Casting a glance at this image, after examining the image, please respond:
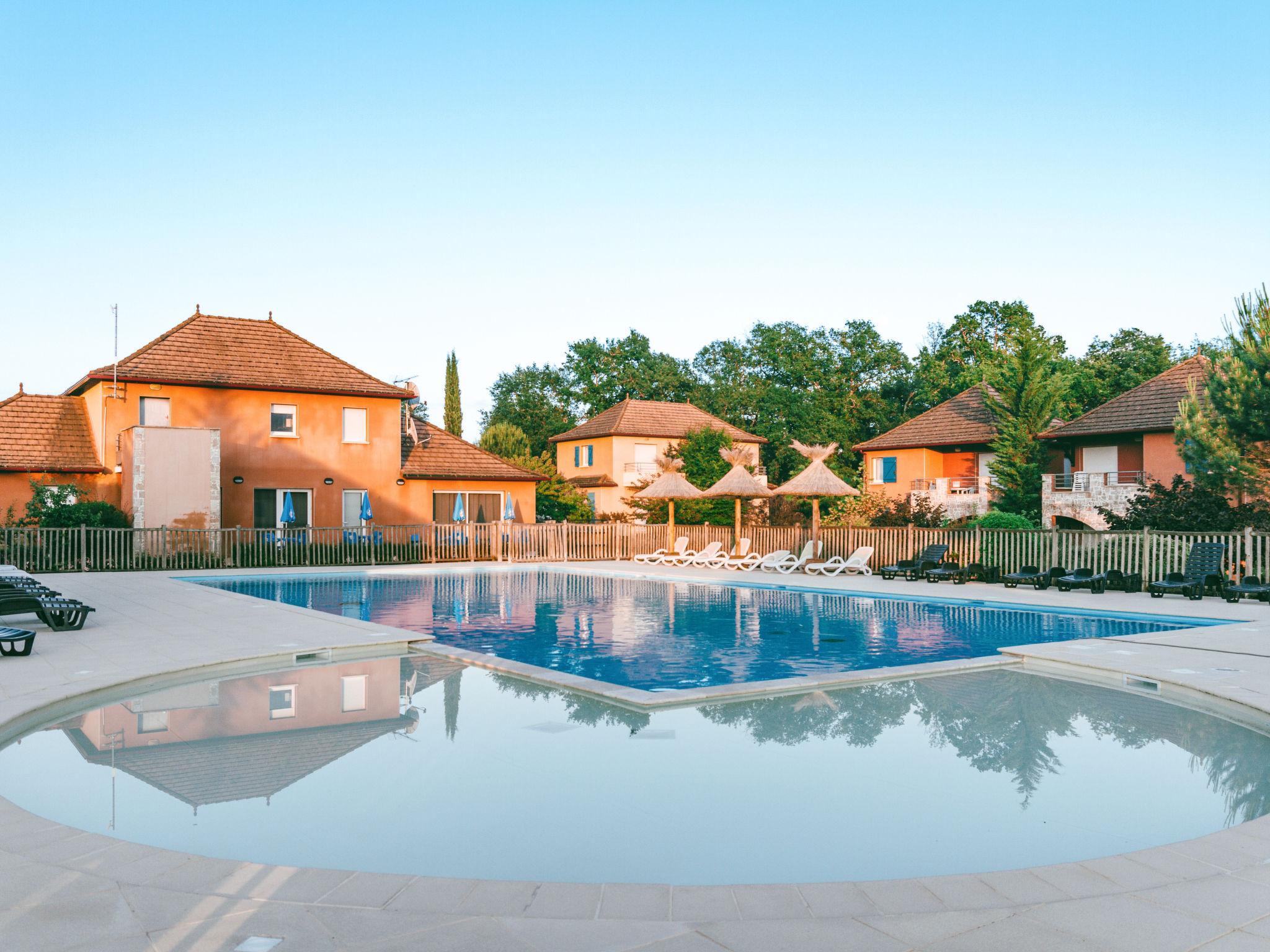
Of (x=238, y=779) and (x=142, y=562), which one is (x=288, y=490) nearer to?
(x=142, y=562)

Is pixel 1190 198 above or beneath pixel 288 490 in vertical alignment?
above

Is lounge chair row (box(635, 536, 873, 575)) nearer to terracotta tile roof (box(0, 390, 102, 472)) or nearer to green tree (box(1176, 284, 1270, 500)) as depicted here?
green tree (box(1176, 284, 1270, 500))

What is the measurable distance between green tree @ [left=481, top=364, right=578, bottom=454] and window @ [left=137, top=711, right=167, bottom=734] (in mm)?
58521

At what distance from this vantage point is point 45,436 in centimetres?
2870

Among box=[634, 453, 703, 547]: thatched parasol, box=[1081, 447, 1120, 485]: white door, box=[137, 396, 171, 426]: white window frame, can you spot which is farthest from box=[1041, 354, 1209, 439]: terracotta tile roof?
box=[137, 396, 171, 426]: white window frame

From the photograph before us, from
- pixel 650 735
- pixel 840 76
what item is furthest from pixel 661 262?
pixel 650 735

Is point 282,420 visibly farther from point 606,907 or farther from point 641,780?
point 606,907

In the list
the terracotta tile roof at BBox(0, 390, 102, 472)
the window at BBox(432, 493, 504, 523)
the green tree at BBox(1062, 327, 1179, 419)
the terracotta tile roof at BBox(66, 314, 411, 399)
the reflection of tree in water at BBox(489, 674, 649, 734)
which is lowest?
the reflection of tree in water at BBox(489, 674, 649, 734)

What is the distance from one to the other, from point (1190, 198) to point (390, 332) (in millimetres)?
25444

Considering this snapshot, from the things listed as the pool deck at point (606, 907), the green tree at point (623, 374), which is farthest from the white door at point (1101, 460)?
the green tree at point (623, 374)

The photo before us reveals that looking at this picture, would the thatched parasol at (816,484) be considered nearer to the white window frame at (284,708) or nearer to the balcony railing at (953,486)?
the balcony railing at (953,486)

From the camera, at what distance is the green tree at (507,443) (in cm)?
5503

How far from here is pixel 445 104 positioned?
19531 mm

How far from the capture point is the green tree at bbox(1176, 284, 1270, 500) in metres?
23.2
